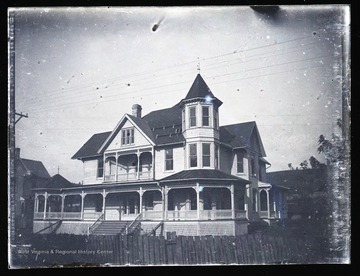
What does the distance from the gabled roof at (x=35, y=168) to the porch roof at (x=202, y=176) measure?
4.35m

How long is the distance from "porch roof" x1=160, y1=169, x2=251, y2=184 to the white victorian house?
39 mm

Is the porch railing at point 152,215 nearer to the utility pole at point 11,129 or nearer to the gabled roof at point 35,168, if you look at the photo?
the gabled roof at point 35,168

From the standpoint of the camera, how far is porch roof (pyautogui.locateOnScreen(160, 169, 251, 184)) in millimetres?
13383

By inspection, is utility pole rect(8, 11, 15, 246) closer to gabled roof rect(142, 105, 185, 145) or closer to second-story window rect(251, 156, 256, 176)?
gabled roof rect(142, 105, 185, 145)

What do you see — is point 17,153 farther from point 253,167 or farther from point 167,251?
point 253,167

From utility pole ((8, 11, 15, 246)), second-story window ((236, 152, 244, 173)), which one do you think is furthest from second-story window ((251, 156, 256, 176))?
utility pole ((8, 11, 15, 246))

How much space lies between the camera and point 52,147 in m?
12.5

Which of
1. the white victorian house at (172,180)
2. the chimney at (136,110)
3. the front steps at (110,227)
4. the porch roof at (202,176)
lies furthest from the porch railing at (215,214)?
the chimney at (136,110)

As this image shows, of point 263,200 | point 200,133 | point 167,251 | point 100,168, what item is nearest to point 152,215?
point 167,251

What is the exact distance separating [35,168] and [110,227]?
347 centimetres

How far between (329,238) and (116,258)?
6.42 m

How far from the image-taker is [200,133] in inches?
558

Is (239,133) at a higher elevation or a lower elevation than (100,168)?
higher
